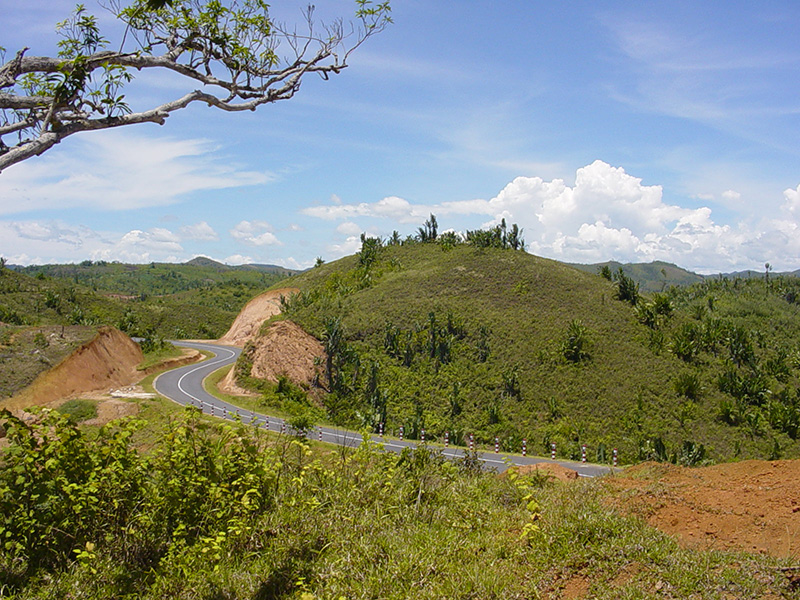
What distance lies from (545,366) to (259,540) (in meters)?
31.5

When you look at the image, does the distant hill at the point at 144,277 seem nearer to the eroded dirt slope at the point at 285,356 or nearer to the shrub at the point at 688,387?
the eroded dirt slope at the point at 285,356

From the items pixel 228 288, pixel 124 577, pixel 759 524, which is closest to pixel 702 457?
pixel 759 524

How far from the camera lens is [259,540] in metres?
4.80

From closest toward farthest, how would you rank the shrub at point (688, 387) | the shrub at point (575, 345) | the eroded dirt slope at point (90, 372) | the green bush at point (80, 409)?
the green bush at point (80, 409)
the eroded dirt slope at point (90, 372)
the shrub at point (688, 387)
the shrub at point (575, 345)

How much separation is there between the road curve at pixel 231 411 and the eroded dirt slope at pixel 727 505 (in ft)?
18.4

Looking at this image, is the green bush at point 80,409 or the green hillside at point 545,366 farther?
the green hillside at point 545,366

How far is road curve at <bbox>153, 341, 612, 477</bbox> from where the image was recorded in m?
18.4

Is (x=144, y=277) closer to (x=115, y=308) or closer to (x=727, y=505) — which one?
(x=115, y=308)

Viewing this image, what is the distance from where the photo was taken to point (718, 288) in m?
76.1

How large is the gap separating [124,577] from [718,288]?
88.2 meters

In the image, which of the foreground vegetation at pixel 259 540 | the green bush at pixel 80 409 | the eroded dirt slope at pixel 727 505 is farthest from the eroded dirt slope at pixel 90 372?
the eroded dirt slope at pixel 727 505

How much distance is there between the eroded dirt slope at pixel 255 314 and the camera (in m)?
53.2

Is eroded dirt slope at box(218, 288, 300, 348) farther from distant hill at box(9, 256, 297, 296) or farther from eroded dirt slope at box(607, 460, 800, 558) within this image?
distant hill at box(9, 256, 297, 296)

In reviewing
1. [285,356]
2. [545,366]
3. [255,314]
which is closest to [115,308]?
[255,314]
